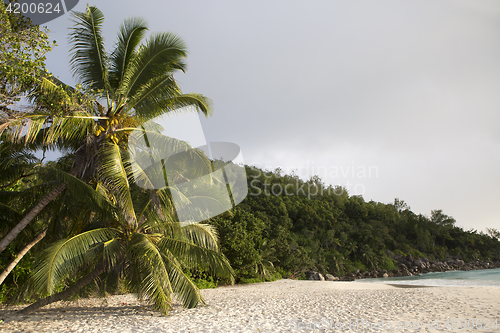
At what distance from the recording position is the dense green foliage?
1218 inches

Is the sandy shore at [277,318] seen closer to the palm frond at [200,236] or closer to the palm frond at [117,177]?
the palm frond at [200,236]

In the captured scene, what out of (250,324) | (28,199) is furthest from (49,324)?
(250,324)

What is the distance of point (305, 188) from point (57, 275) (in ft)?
173

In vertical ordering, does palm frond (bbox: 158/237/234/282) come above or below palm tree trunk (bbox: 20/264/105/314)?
above

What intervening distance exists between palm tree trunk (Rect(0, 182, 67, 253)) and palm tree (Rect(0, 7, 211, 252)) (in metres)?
0.02

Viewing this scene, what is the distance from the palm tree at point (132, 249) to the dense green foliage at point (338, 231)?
1145 centimetres

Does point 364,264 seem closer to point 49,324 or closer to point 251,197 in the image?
point 251,197

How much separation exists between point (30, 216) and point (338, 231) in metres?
43.9

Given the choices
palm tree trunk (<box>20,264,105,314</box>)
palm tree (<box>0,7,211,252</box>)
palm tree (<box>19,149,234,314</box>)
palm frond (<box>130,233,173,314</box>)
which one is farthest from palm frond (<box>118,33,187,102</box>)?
palm tree trunk (<box>20,264,105,314</box>)

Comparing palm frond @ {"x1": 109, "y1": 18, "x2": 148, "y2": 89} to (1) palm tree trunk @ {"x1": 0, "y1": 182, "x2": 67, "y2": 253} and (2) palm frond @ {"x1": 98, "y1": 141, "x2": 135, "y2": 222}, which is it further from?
(1) palm tree trunk @ {"x1": 0, "y1": 182, "x2": 67, "y2": 253}

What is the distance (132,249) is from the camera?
6.45 meters

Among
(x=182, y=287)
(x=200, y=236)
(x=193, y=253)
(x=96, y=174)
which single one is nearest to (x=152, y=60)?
(x=96, y=174)

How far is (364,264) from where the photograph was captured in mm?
42000

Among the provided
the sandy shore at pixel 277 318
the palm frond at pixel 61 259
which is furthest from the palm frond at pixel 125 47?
the sandy shore at pixel 277 318
